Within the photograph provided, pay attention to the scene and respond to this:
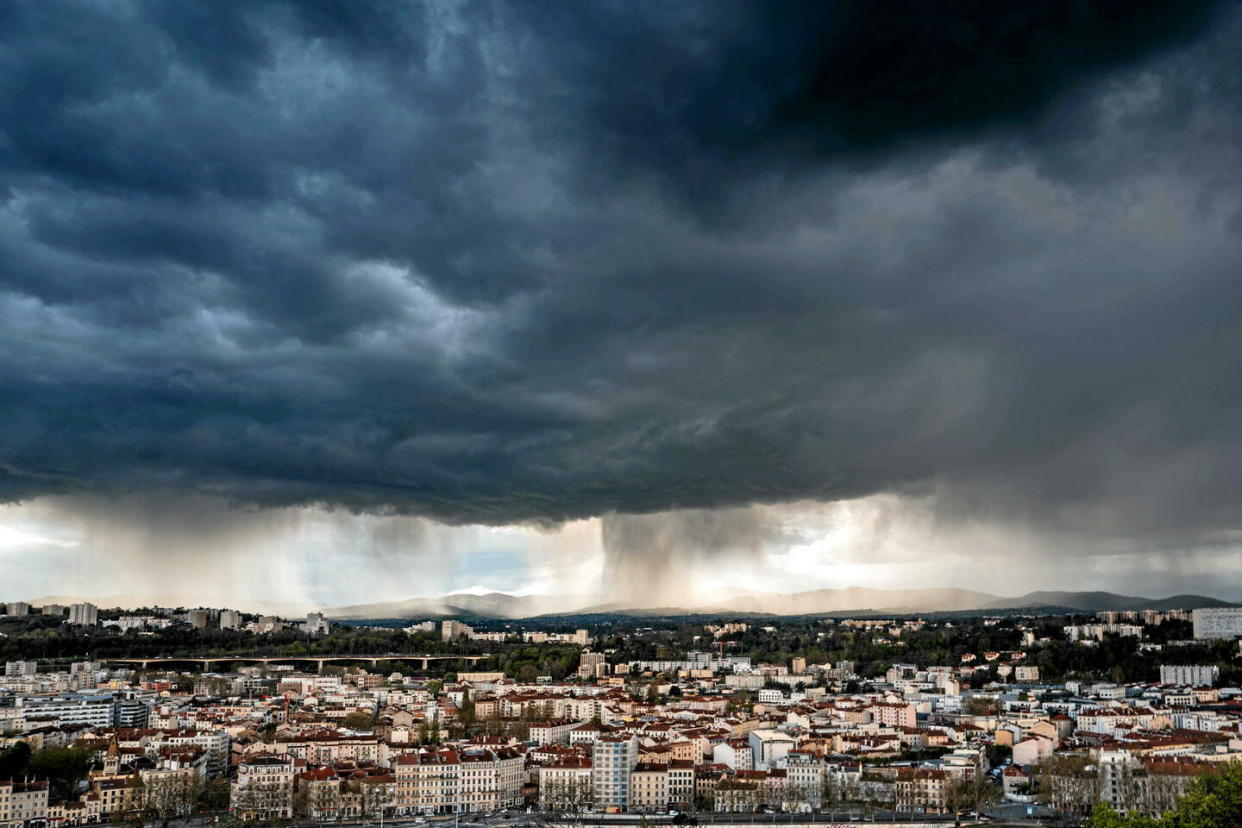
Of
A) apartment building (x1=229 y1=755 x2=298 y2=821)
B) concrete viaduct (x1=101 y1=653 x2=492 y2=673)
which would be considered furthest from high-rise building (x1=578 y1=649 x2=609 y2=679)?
apartment building (x1=229 y1=755 x2=298 y2=821)

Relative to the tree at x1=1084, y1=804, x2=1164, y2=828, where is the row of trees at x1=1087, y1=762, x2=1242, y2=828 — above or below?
above

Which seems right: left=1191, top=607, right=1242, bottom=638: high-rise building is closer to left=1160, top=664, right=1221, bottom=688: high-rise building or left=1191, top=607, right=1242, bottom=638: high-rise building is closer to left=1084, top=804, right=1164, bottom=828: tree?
left=1160, top=664, right=1221, bottom=688: high-rise building

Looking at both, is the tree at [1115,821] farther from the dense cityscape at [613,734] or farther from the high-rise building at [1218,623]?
the high-rise building at [1218,623]

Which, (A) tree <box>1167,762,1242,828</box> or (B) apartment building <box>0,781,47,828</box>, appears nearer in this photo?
(A) tree <box>1167,762,1242,828</box>

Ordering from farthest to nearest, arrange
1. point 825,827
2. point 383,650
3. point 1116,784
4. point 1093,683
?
point 383,650
point 1093,683
point 1116,784
point 825,827

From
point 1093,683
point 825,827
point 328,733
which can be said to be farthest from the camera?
point 1093,683

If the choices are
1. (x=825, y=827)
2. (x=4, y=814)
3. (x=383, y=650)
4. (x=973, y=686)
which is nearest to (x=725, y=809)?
(x=825, y=827)

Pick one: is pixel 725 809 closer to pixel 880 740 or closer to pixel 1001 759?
pixel 880 740
